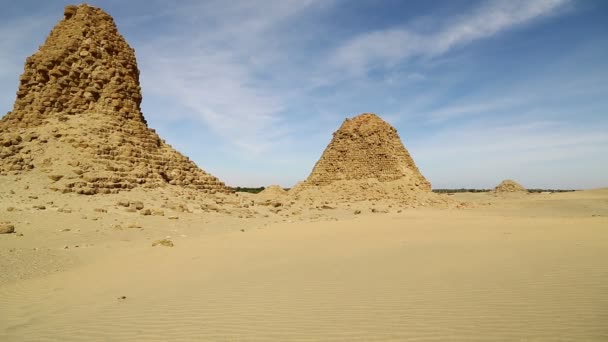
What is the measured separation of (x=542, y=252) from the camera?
664 centimetres

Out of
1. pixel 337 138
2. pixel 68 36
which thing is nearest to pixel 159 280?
pixel 68 36

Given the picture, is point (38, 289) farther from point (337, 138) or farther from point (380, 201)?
point (337, 138)

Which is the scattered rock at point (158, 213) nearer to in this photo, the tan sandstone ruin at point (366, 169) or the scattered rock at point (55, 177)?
the scattered rock at point (55, 177)

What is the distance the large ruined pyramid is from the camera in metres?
16.4

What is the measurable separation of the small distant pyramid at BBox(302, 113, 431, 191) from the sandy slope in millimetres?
25342

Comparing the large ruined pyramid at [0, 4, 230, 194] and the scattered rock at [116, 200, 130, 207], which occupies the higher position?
the large ruined pyramid at [0, 4, 230, 194]

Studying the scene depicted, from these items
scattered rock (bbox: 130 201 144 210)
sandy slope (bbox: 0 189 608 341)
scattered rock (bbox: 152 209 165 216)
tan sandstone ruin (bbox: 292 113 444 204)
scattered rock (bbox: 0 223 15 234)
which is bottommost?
sandy slope (bbox: 0 189 608 341)

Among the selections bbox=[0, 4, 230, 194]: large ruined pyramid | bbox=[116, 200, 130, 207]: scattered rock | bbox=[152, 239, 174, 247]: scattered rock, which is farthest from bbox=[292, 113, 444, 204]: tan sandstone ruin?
bbox=[152, 239, 174, 247]: scattered rock

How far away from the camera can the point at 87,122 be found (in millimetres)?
18750

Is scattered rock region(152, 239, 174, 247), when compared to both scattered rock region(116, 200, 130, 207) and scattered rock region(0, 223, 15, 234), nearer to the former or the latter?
scattered rock region(0, 223, 15, 234)

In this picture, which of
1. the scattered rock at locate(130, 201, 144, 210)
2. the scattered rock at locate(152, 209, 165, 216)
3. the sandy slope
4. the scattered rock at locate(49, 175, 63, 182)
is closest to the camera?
the sandy slope

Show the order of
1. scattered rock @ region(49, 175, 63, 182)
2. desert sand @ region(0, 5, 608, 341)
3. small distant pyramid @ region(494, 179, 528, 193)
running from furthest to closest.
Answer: small distant pyramid @ region(494, 179, 528, 193) < scattered rock @ region(49, 175, 63, 182) < desert sand @ region(0, 5, 608, 341)

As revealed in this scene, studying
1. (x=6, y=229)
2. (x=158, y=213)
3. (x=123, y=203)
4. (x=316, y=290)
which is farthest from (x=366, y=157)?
(x=316, y=290)

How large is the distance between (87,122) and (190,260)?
14.3 meters
